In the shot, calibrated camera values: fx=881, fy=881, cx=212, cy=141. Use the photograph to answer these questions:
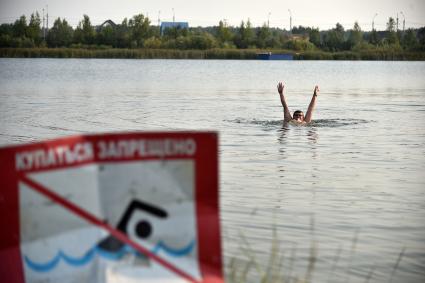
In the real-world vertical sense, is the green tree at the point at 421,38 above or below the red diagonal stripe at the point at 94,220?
above

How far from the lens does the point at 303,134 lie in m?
20.5

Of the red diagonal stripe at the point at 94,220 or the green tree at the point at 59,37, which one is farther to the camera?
the green tree at the point at 59,37

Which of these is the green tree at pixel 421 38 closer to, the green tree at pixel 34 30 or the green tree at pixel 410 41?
the green tree at pixel 410 41

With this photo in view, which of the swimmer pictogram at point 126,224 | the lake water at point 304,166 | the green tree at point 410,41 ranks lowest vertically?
the lake water at point 304,166

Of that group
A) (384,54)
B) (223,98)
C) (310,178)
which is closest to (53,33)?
(384,54)

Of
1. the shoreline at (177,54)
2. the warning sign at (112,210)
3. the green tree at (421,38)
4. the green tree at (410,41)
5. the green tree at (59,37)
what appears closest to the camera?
the warning sign at (112,210)

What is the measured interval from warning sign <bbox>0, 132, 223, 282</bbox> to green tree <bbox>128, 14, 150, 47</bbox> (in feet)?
441

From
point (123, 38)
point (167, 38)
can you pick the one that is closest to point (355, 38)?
point (167, 38)

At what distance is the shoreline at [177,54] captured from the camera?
364 feet

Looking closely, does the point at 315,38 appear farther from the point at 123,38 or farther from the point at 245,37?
the point at 123,38

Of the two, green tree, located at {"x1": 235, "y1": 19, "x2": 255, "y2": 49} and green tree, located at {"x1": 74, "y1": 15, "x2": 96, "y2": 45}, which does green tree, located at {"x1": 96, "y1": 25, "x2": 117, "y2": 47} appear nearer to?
green tree, located at {"x1": 74, "y1": 15, "x2": 96, "y2": 45}

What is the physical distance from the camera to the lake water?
8.24 metres

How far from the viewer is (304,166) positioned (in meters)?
15.0

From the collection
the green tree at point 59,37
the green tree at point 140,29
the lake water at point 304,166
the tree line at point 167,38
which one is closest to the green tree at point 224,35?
the tree line at point 167,38
